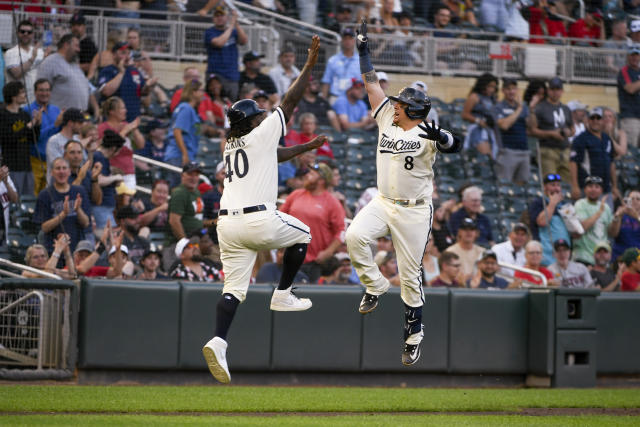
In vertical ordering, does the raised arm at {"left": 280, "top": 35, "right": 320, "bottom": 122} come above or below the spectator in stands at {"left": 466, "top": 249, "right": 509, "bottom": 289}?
above

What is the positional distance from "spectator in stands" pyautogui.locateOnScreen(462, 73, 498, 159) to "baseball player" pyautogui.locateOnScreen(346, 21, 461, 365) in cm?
688

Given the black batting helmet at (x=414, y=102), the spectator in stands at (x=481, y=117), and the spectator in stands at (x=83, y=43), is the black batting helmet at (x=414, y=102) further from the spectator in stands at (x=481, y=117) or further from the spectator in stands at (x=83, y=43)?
the spectator in stands at (x=481, y=117)

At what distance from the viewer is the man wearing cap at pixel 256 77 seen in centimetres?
1391

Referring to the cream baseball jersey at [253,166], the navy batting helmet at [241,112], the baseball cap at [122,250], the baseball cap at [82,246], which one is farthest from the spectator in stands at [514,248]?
the navy batting helmet at [241,112]

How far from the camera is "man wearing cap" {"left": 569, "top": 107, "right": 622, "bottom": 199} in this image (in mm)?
14625

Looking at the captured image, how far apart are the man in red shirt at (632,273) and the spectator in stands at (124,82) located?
6.86 meters

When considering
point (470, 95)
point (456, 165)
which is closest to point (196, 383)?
point (456, 165)

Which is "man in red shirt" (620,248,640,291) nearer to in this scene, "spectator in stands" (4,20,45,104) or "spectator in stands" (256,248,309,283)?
"spectator in stands" (256,248,309,283)

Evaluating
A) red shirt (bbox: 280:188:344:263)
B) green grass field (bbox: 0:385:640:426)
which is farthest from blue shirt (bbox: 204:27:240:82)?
green grass field (bbox: 0:385:640:426)

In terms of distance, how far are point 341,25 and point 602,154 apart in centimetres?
452

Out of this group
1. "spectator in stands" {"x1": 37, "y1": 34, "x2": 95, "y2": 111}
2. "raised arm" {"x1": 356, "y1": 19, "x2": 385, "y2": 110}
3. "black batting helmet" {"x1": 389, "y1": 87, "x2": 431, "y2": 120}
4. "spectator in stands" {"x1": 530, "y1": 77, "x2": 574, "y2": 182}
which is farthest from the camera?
"spectator in stands" {"x1": 530, "y1": 77, "x2": 574, "y2": 182}

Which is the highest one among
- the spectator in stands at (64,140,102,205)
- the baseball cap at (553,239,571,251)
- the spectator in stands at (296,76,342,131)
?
the spectator in stands at (296,76,342,131)

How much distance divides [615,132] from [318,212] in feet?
20.8

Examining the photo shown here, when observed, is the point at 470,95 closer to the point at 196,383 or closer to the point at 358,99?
the point at 358,99
